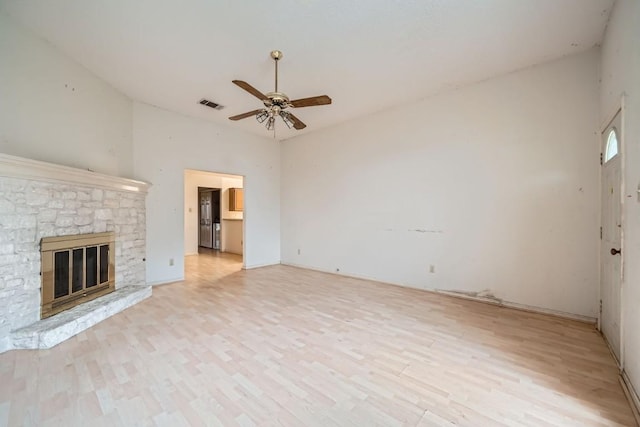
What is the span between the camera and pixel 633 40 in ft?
6.11

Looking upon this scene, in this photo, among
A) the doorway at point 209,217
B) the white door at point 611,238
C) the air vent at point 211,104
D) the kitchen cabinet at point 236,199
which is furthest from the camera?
the doorway at point 209,217

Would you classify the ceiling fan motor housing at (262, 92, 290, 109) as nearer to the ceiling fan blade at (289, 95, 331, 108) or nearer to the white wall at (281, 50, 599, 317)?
the ceiling fan blade at (289, 95, 331, 108)

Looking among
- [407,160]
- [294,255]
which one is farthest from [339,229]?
[407,160]

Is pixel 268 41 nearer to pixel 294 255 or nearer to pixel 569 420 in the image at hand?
pixel 569 420

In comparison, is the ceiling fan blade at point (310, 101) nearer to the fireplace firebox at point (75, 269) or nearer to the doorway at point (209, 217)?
the fireplace firebox at point (75, 269)

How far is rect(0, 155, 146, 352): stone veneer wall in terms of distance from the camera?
2.35 meters

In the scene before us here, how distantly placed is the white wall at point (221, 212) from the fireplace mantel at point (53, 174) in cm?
412

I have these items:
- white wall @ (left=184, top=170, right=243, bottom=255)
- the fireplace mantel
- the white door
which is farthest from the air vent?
the white door

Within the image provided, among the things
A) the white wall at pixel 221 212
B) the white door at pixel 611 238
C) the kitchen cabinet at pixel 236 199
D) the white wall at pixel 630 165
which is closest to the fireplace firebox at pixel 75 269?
the white wall at pixel 221 212

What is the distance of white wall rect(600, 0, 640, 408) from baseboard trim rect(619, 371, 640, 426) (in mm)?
38

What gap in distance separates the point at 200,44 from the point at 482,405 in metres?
4.05

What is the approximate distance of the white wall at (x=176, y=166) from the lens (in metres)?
4.43

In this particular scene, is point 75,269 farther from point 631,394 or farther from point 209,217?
point 209,217

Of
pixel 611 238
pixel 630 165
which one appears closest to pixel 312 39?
pixel 630 165
